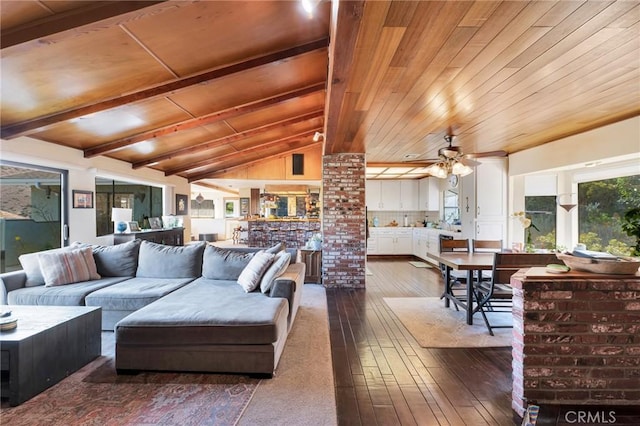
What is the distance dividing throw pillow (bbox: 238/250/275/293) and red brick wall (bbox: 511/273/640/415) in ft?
7.76

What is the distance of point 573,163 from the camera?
4262 mm

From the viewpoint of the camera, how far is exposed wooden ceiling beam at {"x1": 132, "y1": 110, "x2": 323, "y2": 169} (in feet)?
18.7

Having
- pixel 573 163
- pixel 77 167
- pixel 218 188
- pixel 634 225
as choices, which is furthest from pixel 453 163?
pixel 218 188

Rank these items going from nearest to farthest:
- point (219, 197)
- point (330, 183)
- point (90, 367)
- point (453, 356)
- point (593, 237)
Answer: point (90, 367) < point (453, 356) < point (593, 237) < point (330, 183) < point (219, 197)

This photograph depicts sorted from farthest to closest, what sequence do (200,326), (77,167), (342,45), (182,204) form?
1. (182,204)
2. (77,167)
3. (200,326)
4. (342,45)

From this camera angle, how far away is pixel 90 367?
104 inches

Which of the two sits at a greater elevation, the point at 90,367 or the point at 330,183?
the point at 330,183

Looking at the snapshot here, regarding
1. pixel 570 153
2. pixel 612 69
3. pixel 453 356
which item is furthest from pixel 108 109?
pixel 570 153

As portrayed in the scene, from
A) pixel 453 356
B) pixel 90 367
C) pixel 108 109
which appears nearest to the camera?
pixel 90 367

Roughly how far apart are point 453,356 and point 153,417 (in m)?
2.43

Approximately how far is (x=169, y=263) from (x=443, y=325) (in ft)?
11.3

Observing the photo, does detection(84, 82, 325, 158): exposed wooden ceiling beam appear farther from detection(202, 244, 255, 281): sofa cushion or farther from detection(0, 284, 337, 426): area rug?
detection(0, 284, 337, 426): area rug

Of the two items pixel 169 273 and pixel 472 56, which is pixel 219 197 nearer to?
pixel 169 273

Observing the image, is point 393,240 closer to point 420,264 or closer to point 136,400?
point 420,264
